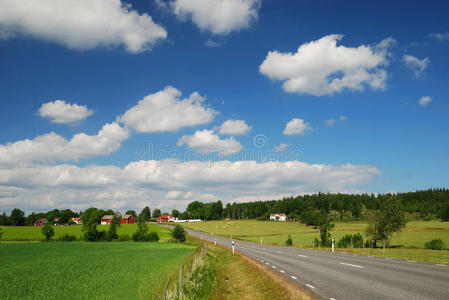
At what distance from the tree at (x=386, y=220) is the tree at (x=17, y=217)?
186558 mm

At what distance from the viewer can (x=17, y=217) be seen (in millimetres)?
170750

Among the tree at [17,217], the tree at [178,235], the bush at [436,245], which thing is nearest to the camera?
the bush at [436,245]

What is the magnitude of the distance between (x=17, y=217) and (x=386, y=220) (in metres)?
190

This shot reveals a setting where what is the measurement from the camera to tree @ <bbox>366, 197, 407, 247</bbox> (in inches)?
1783

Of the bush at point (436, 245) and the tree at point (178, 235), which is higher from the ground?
the bush at point (436, 245)

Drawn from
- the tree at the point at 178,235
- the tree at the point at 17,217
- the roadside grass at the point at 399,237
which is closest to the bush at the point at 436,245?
the roadside grass at the point at 399,237

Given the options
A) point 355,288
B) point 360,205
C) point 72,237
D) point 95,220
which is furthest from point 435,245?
point 360,205

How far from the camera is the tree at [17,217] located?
6641 inches

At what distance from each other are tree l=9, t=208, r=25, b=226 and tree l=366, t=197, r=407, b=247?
186558mm

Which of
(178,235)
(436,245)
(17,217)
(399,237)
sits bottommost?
(17,217)

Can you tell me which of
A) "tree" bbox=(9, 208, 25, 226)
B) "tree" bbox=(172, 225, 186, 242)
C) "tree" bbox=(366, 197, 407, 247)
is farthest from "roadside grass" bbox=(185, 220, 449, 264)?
"tree" bbox=(9, 208, 25, 226)

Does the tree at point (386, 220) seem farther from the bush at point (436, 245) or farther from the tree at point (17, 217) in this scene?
the tree at point (17, 217)

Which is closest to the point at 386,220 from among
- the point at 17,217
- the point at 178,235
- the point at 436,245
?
the point at 436,245

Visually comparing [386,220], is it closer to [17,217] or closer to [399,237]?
[399,237]
